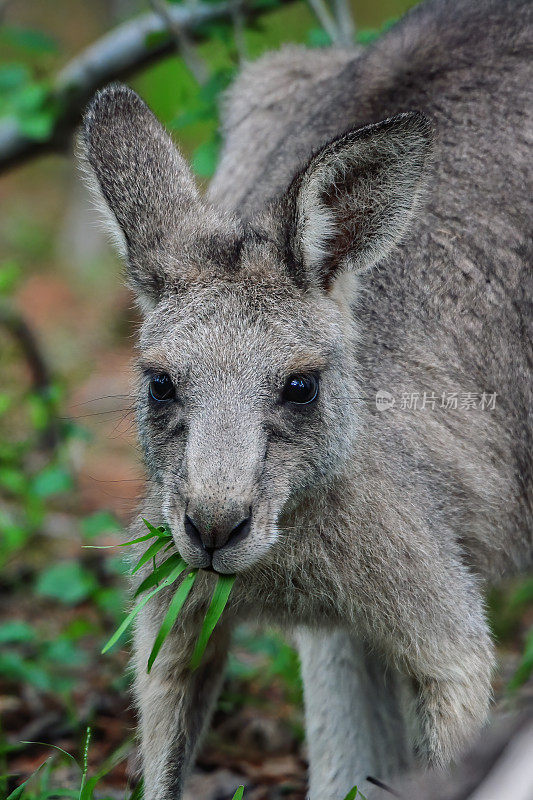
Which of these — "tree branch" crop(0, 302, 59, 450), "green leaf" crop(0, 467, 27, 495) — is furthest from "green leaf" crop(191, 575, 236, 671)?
"tree branch" crop(0, 302, 59, 450)

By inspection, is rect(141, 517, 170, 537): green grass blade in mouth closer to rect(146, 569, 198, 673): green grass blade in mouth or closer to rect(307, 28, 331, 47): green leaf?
→ rect(146, 569, 198, 673): green grass blade in mouth

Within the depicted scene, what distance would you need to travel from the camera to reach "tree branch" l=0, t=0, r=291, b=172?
6.60 meters

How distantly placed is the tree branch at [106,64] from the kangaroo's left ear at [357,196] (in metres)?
3.05

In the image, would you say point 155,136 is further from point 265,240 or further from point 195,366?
point 195,366

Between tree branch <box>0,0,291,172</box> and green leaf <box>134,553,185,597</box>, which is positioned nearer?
green leaf <box>134,553,185,597</box>

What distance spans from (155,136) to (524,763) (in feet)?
9.42

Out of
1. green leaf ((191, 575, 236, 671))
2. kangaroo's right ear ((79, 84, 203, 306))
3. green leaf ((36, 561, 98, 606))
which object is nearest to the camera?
green leaf ((191, 575, 236, 671))

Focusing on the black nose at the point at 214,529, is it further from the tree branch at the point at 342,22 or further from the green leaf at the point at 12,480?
the tree branch at the point at 342,22

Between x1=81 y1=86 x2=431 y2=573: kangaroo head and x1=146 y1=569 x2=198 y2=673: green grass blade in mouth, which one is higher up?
x1=81 y1=86 x2=431 y2=573: kangaroo head

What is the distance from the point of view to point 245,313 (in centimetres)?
374

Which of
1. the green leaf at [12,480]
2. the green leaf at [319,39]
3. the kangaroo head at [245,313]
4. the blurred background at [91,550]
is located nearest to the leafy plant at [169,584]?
the kangaroo head at [245,313]

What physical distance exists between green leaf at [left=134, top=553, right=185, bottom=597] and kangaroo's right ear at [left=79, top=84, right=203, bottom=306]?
96 centimetres

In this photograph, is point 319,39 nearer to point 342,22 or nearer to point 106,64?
point 342,22

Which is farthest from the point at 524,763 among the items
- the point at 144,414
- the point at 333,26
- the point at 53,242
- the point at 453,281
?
the point at 53,242
